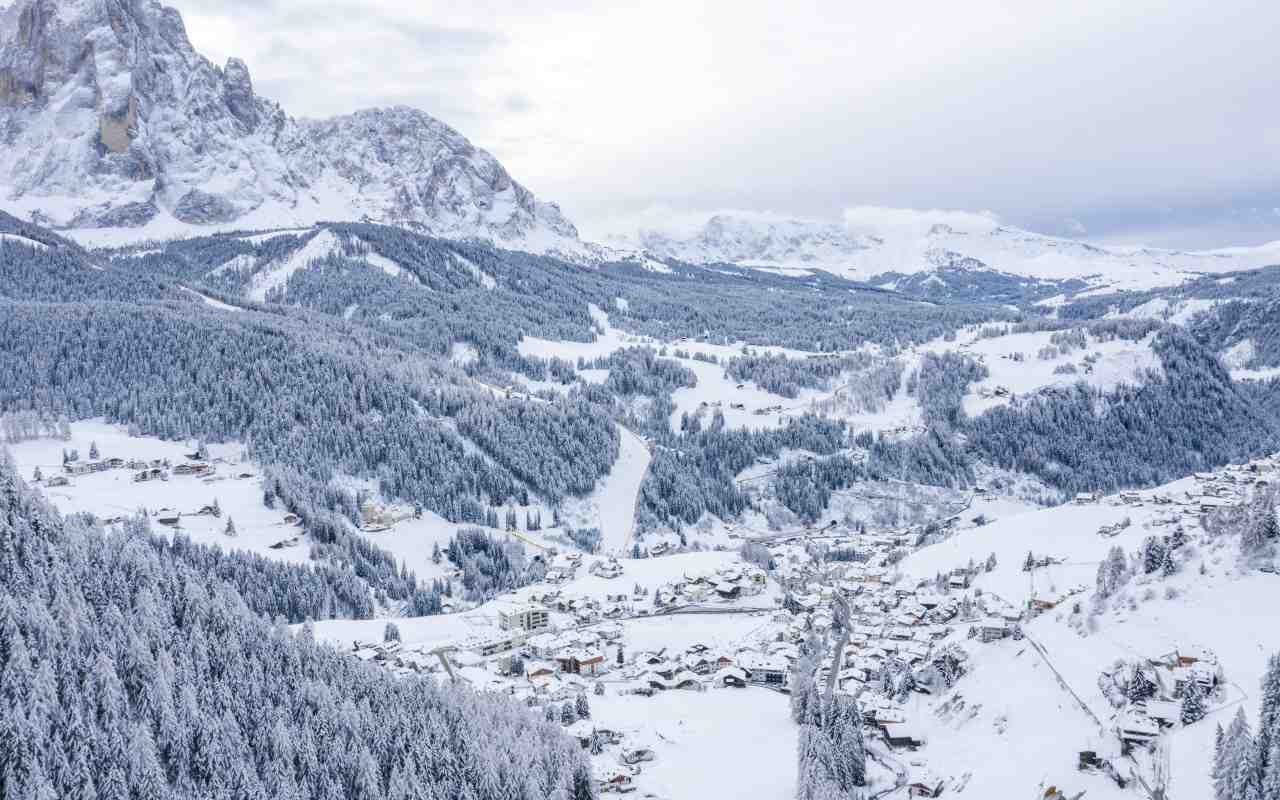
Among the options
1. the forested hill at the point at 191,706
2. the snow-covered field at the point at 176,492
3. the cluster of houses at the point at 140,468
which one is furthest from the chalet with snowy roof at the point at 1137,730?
the cluster of houses at the point at 140,468

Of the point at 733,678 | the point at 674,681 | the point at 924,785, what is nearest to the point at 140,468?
the point at 674,681

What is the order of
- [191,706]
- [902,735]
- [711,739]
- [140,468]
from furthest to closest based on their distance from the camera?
[140,468], [711,739], [902,735], [191,706]

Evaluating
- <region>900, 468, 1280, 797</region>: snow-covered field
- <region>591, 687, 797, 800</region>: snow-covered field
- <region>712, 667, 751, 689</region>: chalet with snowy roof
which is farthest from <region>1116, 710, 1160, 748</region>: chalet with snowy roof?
<region>712, 667, 751, 689</region>: chalet with snowy roof

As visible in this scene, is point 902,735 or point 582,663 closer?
point 902,735

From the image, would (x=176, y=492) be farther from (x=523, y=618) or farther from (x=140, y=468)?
(x=523, y=618)

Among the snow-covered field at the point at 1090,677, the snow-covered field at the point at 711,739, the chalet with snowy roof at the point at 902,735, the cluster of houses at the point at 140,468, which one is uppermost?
the cluster of houses at the point at 140,468

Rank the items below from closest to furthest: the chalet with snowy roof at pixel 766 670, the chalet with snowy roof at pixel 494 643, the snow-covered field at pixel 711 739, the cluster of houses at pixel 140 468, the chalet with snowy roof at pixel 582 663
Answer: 1. the snow-covered field at pixel 711 739
2. the chalet with snowy roof at pixel 766 670
3. the chalet with snowy roof at pixel 582 663
4. the chalet with snowy roof at pixel 494 643
5. the cluster of houses at pixel 140 468

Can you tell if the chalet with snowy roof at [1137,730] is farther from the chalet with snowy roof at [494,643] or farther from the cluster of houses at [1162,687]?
the chalet with snowy roof at [494,643]

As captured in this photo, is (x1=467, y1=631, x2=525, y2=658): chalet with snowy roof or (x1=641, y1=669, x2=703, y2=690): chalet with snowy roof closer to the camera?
Result: (x1=641, y1=669, x2=703, y2=690): chalet with snowy roof

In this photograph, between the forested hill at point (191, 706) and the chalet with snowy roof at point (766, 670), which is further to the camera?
the chalet with snowy roof at point (766, 670)

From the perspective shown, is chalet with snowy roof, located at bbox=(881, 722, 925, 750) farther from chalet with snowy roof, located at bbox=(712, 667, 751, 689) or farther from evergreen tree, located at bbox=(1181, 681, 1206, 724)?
evergreen tree, located at bbox=(1181, 681, 1206, 724)
